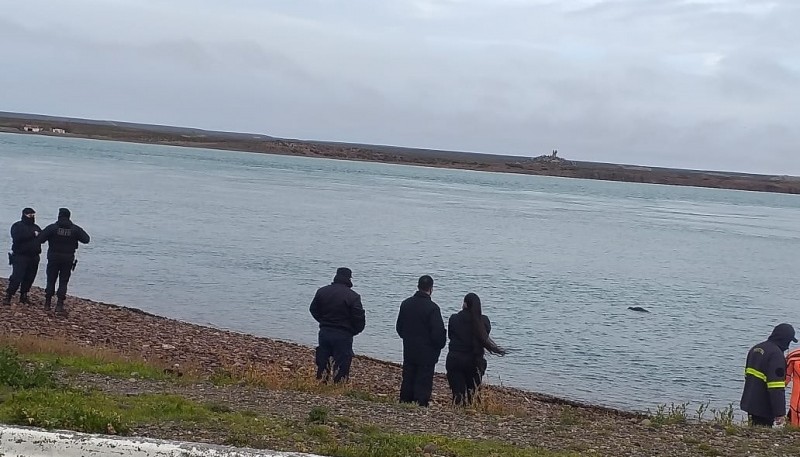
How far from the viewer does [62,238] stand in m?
14.5

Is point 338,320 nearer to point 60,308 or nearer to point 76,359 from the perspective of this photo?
point 76,359

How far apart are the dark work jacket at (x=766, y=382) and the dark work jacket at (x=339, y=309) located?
4.11m

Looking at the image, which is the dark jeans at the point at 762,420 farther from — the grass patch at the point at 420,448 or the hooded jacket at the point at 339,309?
the hooded jacket at the point at 339,309

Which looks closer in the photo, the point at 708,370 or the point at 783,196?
the point at 708,370

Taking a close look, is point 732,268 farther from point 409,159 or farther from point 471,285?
point 409,159

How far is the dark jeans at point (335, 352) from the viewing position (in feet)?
34.9

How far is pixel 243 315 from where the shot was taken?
21.5 metres

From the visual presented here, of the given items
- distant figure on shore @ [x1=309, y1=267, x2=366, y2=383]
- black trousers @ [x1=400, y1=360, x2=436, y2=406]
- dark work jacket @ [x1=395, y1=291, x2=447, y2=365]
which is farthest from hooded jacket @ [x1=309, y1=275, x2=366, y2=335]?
black trousers @ [x1=400, y1=360, x2=436, y2=406]

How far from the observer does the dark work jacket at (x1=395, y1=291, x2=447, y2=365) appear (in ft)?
32.2

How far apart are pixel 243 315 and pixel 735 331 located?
12404 millimetres

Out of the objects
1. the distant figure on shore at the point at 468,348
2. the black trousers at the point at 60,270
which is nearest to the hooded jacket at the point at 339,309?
the distant figure on shore at the point at 468,348

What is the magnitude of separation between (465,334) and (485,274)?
71.7 feet

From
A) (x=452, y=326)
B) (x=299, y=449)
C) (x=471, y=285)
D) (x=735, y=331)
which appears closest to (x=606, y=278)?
(x=471, y=285)

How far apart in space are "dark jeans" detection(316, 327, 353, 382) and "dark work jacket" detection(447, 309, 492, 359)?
1291mm
